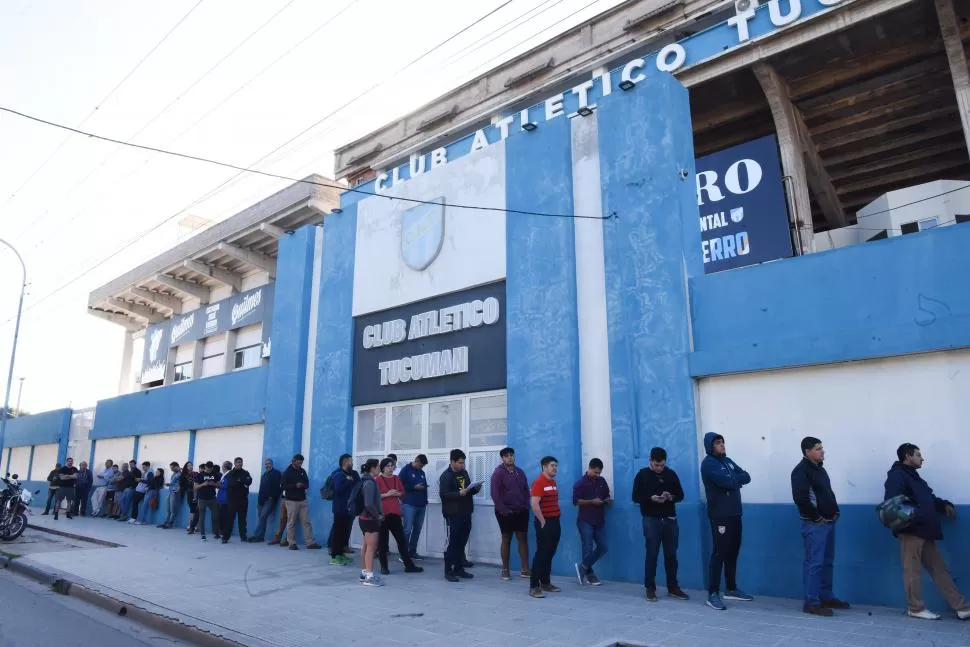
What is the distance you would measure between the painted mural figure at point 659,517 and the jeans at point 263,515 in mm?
9129

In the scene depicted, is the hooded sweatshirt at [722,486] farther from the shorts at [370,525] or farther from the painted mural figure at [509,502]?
the shorts at [370,525]

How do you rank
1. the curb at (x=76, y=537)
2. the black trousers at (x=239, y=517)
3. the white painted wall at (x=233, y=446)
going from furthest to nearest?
the white painted wall at (x=233, y=446), the black trousers at (x=239, y=517), the curb at (x=76, y=537)

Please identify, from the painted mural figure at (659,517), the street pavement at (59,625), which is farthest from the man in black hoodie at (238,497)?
the painted mural figure at (659,517)

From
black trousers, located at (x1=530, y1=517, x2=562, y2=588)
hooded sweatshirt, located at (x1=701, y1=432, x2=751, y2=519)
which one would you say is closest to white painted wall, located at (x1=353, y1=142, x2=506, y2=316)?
black trousers, located at (x1=530, y1=517, x2=562, y2=588)

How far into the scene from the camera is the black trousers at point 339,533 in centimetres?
1130

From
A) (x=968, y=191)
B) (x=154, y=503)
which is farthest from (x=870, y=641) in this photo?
(x=154, y=503)

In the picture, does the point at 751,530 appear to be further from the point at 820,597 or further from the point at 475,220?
the point at 475,220

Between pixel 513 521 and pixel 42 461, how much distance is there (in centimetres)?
2808

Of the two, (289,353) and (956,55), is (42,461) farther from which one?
(956,55)

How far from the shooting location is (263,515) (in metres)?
14.5

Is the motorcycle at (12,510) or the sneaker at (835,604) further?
the motorcycle at (12,510)

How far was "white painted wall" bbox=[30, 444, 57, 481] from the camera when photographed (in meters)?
28.5

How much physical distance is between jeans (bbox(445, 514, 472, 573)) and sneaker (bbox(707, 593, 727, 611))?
3542 mm

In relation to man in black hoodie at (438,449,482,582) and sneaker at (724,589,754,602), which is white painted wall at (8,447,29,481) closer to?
man in black hoodie at (438,449,482,582)
